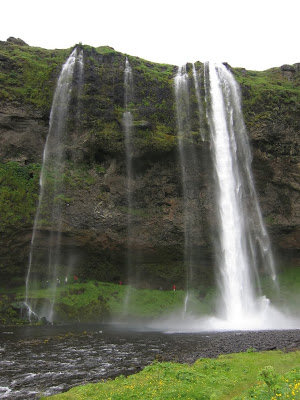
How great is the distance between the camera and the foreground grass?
822 centimetres

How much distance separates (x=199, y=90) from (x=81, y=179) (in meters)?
17.3

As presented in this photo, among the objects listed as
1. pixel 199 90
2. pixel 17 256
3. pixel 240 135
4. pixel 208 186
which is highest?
pixel 199 90

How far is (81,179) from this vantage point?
34.9 m

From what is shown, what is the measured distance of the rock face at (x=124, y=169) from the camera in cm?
3422

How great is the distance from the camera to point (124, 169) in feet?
119

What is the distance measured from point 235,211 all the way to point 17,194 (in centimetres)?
2215

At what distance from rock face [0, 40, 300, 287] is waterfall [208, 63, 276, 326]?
1.11m

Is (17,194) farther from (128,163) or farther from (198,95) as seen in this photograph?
(198,95)

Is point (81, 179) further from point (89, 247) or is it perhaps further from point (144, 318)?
point (144, 318)

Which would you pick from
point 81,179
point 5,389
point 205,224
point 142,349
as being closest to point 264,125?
point 205,224

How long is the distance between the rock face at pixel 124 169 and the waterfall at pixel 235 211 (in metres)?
1.11

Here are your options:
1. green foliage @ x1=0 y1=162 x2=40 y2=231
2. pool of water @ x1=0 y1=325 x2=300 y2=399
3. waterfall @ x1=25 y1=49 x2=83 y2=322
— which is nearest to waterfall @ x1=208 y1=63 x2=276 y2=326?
pool of water @ x1=0 y1=325 x2=300 y2=399

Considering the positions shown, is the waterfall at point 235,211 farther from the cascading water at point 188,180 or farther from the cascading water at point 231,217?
the cascading water at point 188,180

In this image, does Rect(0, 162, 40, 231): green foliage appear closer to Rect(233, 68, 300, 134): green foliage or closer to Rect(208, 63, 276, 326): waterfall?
Rect(208, 63, 276, 326): waterfall
